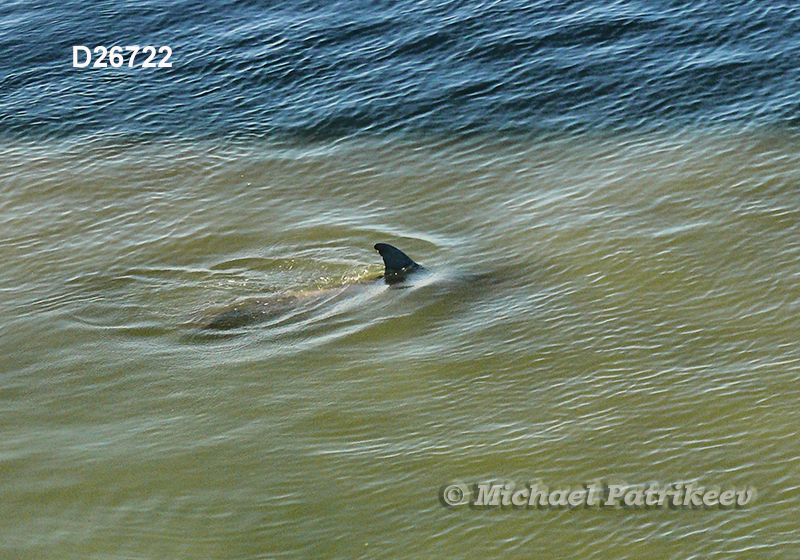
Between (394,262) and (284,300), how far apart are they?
7.06ft

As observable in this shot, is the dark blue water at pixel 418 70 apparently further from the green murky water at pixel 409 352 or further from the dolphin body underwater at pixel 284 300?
the dolphin body underwater at pixel 284 300

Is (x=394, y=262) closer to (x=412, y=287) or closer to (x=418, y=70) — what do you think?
(x=412, y=287)

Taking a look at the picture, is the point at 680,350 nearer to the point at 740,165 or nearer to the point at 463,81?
the point at 740,165

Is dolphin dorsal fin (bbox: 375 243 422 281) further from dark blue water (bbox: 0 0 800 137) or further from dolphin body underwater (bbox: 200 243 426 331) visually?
dark blue water (bbox: 0 0 800 137)

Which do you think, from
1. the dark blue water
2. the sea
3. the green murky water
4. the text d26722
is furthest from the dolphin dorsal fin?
the text d26722

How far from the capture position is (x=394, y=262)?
20.0m

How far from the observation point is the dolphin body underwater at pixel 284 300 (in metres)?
19.3

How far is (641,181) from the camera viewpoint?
76.9ft
